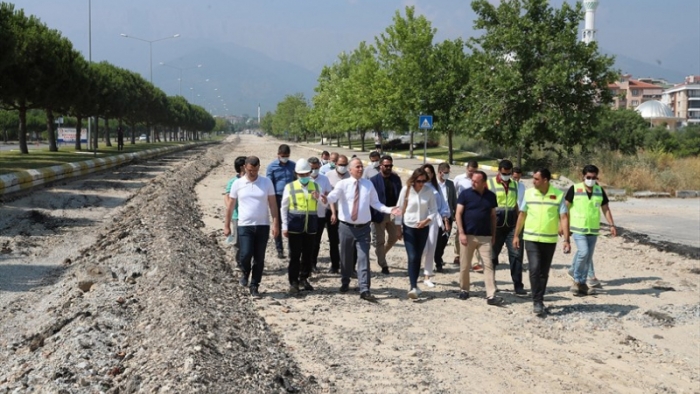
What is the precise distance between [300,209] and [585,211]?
3.86m

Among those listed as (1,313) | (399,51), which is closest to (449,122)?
(399,51)

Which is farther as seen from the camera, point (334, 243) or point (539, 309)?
point (334, 243)

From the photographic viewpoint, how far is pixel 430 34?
43312 millimetres

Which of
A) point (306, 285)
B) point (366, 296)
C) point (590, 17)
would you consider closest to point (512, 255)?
point (366, 296)

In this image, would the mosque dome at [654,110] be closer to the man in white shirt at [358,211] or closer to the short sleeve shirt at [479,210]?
the short sleeve shirt at [479,210]

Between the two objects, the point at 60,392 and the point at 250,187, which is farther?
the point at 250,187

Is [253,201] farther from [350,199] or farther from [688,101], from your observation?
[688,101]

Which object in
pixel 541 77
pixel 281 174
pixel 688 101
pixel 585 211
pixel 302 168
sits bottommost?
pixel 585 211

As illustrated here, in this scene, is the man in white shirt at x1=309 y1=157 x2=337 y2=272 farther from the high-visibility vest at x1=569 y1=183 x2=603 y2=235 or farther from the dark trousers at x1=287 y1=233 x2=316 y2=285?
the high-visibility vest at x1=569 y1=183 x2=603 y2=235

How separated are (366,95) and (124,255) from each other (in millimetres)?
44415

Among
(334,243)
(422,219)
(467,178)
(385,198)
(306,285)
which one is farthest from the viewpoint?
(334,243)

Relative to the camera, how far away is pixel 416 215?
9.00 m

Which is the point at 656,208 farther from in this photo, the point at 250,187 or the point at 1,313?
the point at 1,313

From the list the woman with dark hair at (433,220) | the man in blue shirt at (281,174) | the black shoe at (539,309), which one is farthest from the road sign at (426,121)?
the black shoe at (539,309)
